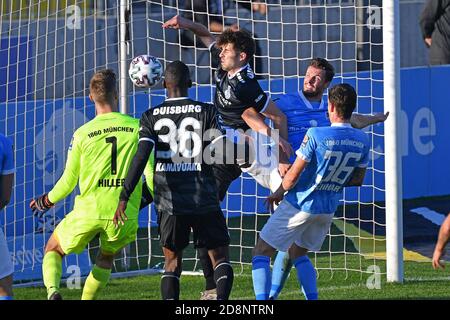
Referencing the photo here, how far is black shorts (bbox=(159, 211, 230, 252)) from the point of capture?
9469 millimetres

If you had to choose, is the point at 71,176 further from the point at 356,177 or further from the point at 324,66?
the point at 324,66

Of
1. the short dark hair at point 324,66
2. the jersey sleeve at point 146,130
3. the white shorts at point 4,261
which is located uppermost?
the short dark hair at point 324,66

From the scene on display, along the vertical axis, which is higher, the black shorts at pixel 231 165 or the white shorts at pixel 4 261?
the black shorts at pixel 231 165

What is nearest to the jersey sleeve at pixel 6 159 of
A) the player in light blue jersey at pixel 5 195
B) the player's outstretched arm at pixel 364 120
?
the player in light blue jersey at pixel 5 195

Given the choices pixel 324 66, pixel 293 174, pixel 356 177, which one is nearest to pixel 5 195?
pixel 293 174

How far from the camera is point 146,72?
10891 mm

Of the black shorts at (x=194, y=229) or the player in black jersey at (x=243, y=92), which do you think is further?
the player in black jersey at (x=243, y=92)

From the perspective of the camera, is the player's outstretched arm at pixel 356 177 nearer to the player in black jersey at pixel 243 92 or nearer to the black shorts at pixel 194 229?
the player in black jersey at pixel 243 92

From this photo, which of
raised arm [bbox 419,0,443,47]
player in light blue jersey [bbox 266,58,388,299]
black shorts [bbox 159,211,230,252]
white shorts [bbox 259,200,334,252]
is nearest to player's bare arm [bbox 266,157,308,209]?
white shorts [bbox 259,200,334,252]

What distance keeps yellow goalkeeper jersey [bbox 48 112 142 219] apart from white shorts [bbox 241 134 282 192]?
5.24 ft

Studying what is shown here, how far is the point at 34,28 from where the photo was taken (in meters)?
13.0

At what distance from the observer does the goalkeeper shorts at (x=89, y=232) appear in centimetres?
958

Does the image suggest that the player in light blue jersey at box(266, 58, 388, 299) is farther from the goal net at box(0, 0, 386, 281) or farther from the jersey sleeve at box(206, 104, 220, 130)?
the goal net at box(0, 0, 386, 281)

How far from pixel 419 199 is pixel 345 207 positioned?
5.50 feet
